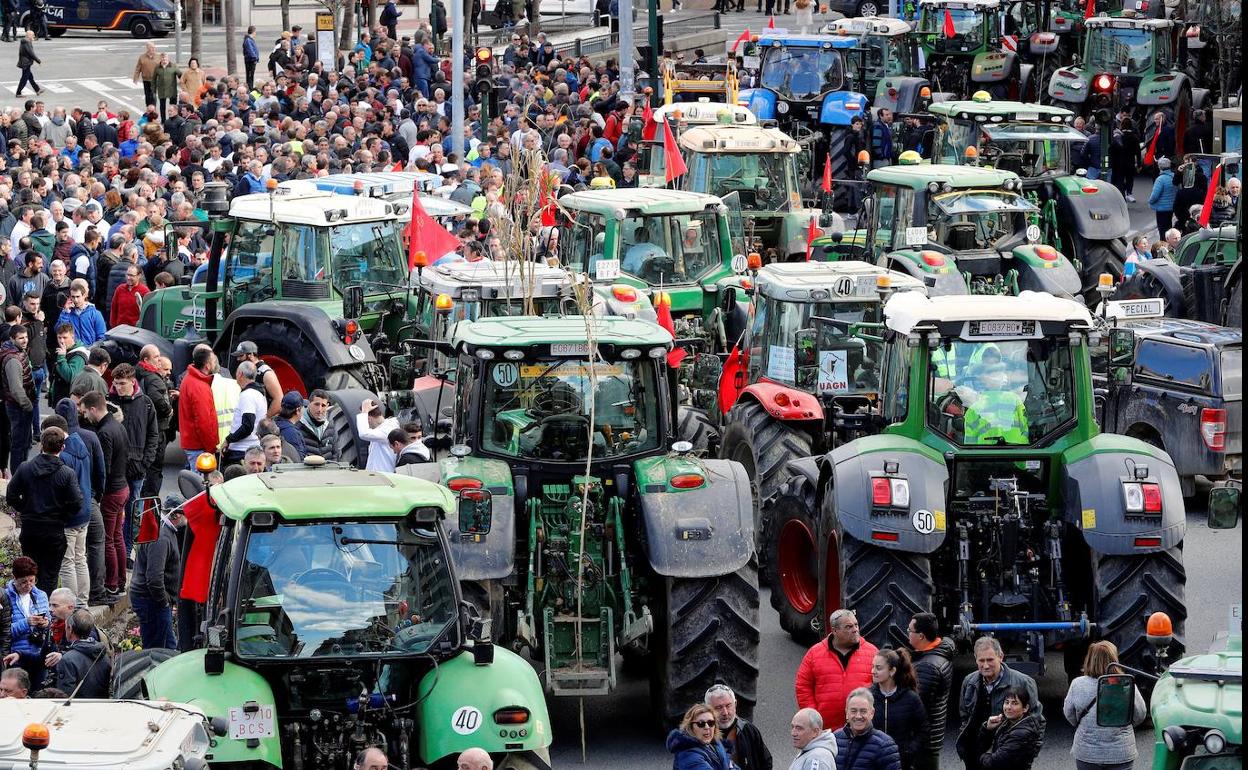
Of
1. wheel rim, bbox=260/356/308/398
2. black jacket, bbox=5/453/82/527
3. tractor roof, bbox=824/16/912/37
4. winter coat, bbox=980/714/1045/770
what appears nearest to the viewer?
winter coat, bbox=980/714/1045/770

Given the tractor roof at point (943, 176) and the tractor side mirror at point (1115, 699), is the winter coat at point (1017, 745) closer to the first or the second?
the tractor side mirror at point (1115, 699)

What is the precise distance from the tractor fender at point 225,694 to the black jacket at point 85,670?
1.73 m

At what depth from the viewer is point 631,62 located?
37719 mm

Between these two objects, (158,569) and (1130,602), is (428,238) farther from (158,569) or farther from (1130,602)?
(1130,602)

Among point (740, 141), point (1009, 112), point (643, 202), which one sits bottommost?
point (643, 202)

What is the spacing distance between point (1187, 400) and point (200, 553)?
28.6 feet

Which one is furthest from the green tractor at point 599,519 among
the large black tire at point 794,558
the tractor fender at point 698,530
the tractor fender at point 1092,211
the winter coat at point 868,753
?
the tractor fender at point 1092,211

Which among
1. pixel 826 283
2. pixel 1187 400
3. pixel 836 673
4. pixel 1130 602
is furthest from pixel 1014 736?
pixel 1187 400

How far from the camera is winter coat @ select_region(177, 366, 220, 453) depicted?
16.8 m

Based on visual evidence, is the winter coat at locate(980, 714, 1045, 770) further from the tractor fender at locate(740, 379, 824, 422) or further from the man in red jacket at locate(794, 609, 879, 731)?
the tractor fender at locate(740, 379, 824, 422)

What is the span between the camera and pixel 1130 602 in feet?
40.5

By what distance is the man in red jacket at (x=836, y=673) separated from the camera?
1141 centimetres

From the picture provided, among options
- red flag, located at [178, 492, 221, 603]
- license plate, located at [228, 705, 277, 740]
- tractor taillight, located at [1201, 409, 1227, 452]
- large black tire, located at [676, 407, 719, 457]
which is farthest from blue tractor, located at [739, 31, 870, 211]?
license plate, located at [228, 705, 277, 740]

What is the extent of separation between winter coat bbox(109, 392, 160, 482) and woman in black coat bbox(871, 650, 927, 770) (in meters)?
6.89
